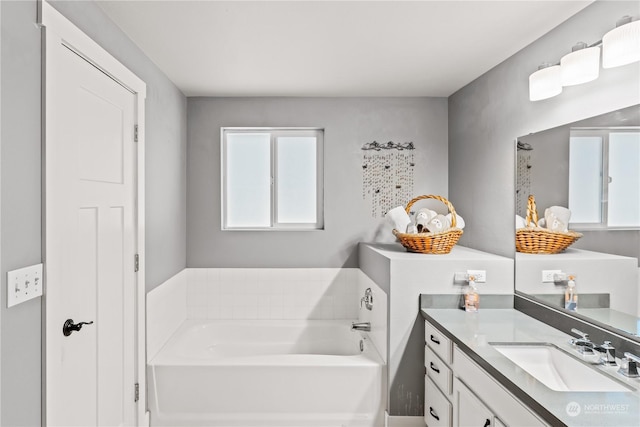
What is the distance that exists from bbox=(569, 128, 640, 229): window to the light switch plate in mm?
2344

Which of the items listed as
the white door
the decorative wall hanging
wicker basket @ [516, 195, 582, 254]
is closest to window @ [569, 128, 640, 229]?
wicker basket @ [516, 195, 582, 254]

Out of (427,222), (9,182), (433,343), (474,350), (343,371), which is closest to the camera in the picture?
(9,182)

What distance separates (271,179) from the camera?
3.86 m

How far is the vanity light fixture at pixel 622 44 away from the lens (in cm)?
172

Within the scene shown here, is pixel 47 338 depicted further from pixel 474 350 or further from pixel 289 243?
pixel 289 243

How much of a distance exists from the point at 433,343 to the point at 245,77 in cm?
228

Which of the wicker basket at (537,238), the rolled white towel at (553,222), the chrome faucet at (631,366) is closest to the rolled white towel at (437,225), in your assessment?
the wicker basket at (537,238)

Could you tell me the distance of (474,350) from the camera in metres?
1.92

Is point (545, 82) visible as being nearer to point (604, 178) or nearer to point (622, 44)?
point (622, 44)

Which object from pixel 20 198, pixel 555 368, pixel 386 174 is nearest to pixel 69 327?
pixel 20 198

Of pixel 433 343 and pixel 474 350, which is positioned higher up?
pixel 474 350

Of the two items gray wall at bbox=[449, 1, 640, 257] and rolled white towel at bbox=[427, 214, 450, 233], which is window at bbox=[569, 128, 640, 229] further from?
rolled white towel at bbox=[427, 214, 450, 233]

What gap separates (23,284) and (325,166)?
2626mm

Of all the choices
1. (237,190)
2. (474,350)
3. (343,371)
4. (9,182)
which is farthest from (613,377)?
(237,190)
